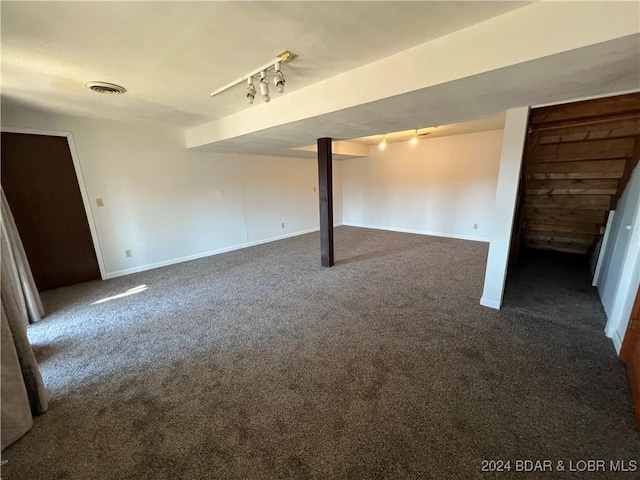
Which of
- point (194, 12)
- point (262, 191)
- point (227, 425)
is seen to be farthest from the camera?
point (262, 191)

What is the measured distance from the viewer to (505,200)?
7.75 feet

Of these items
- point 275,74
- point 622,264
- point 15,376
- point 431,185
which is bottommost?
point 15,376

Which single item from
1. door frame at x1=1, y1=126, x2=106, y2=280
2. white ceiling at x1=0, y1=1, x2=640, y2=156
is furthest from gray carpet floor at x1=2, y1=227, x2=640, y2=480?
white ceiling at x1=0, y1=1, x2=640, y2=156

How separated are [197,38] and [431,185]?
5.26 meters

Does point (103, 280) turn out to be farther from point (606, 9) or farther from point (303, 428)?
point (606, 9)

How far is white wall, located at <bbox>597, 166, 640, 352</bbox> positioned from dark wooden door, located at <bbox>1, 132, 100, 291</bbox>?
5951mm

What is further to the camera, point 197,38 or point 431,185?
point 431,185

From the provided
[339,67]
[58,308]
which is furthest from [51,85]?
[339,67]

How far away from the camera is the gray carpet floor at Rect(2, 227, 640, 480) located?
1247 millimetres

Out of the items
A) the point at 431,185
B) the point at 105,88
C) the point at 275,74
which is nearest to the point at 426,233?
the point at 431,185

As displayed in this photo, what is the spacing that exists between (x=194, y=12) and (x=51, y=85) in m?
1.90

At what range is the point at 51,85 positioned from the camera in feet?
7.07

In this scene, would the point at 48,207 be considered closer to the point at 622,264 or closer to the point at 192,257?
the point at 192,257

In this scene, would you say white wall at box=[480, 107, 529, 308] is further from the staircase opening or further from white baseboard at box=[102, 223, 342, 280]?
white baseboard at box=[102, 223, 342, 280]
